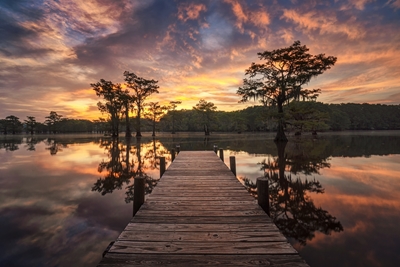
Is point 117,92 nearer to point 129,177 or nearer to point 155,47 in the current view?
point 155,47

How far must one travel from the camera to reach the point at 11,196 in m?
7.53

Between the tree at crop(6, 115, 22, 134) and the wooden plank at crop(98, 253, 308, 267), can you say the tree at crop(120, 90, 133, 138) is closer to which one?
the wooden plank at crop(98, 253, 308, 267)

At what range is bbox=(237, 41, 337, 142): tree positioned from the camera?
3056 centimetres

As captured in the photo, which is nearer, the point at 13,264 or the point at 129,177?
the point at 13,264

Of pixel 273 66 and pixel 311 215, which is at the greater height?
pixel 273 66

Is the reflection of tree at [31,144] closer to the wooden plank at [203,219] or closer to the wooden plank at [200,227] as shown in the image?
the wooden plank at [203,219]

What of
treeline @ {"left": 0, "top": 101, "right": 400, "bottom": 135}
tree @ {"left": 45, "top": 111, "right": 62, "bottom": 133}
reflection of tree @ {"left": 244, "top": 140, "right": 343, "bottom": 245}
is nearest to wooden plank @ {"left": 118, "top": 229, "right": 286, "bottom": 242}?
reflection of tree @ {"left": 244, "top": 140, "right": 343, "bottom": 245}

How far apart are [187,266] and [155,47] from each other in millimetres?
24963

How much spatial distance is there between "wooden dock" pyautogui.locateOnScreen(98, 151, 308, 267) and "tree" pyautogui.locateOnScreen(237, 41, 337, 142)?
29.3 metres

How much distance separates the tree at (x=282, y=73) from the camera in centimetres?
3056

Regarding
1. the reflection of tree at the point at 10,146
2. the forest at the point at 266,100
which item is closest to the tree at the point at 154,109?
the forest at the point at 266,100

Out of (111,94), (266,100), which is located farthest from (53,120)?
(266,100)

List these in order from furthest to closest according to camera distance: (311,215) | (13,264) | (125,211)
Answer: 1. (125,211)
2. (311,215)
3. (13,264)

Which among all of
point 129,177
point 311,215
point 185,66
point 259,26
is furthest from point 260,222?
point 185,66
